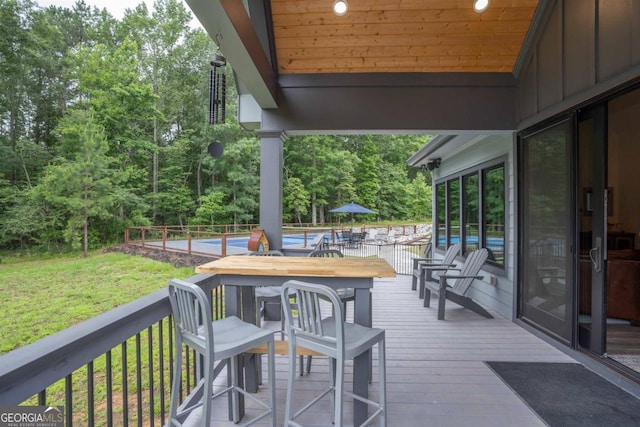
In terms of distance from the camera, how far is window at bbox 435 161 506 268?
4.84 m

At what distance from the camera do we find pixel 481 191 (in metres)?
5.44

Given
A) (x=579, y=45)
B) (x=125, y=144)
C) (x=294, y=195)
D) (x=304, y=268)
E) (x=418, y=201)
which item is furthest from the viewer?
(x=418, y=201)

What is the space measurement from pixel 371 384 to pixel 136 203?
1778 centimetres

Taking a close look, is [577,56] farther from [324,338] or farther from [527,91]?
[324,338]

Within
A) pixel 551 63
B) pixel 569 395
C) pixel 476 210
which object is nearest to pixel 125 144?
pixel 476 210

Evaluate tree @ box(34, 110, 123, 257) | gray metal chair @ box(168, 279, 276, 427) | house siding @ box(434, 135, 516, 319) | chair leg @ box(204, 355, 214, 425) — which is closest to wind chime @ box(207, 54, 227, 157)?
gray metal chair @ box(168, 279, 276, 427)

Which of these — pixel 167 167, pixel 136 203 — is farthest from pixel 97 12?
pixel 136 203

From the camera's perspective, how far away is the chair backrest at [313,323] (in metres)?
1.73

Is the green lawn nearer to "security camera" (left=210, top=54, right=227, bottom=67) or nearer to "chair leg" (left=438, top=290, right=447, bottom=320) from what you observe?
"security camera" (left=210, top=54, right=227, bottom=67)

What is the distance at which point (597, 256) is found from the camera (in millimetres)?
2904

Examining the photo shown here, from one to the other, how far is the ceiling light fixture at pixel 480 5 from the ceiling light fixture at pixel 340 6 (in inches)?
54.0

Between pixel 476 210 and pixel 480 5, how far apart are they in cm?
325

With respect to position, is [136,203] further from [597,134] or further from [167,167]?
[597,134]

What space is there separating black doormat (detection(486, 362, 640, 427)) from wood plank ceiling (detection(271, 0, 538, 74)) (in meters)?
3.39
